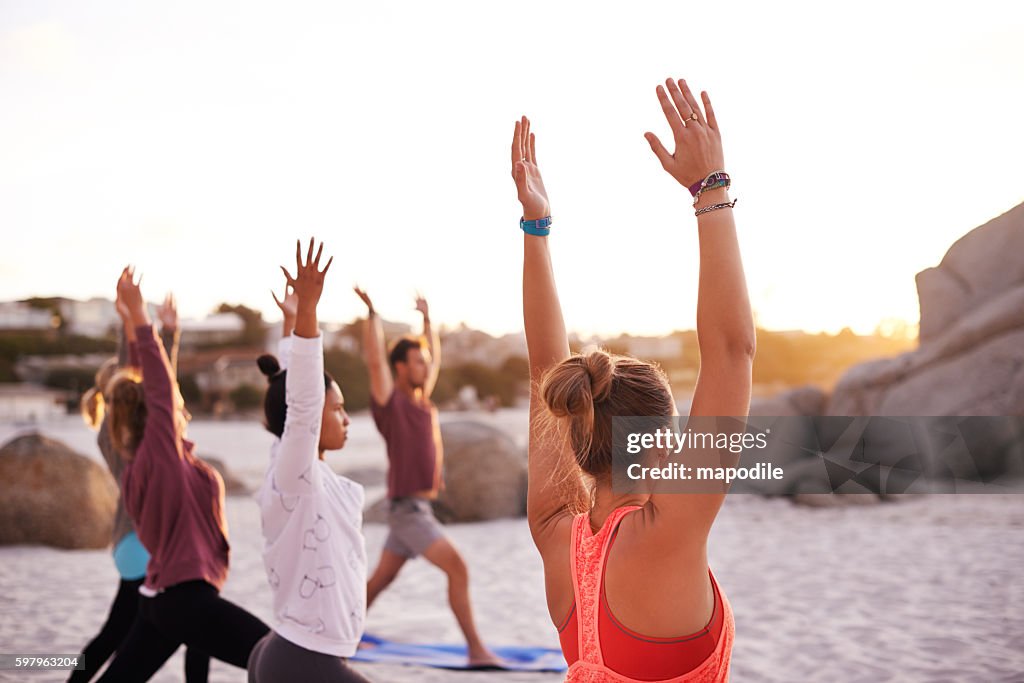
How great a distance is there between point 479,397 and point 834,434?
2921cm

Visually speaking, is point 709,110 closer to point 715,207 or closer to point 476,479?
point 715,207

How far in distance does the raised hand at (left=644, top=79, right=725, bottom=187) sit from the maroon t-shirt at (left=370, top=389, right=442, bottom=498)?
4108 mm

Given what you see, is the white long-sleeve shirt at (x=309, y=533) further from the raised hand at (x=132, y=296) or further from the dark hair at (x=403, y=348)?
the dark hair at (x=403, y=348)

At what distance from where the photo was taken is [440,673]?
5.14 meters

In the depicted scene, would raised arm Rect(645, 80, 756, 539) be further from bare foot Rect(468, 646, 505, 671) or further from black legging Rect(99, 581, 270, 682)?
bare foot Rect(468, 646, 505, 671)

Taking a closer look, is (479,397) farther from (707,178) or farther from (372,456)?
(707,178)

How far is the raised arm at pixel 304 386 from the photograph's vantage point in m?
2.57

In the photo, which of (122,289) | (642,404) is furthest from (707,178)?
(122,289)

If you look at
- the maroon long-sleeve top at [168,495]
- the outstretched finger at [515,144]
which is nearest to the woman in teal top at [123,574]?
the maroon long-sleeve top at [168,495]

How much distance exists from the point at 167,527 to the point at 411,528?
2099 millimetres

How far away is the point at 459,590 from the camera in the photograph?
5.13 metres

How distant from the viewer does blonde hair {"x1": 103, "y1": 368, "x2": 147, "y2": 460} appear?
12.0ft

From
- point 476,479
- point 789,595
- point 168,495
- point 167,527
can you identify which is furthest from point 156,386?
point 476,479

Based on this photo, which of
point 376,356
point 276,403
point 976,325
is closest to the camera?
point 276,403
